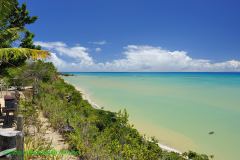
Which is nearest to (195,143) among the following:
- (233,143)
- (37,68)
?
(233,143)

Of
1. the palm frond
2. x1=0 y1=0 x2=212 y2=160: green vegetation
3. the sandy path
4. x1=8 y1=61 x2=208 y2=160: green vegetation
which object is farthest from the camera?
the palm frond

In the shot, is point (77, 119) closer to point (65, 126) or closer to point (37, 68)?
point (65, 126)

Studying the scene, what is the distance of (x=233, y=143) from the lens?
11.9 meters

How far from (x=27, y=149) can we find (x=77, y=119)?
244cm

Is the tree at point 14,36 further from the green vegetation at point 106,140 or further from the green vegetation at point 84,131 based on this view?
the green vegetation at point 106,140

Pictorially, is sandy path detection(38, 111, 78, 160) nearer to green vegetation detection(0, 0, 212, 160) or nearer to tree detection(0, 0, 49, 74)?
green vegetation detection(0, 0, 212, 160)

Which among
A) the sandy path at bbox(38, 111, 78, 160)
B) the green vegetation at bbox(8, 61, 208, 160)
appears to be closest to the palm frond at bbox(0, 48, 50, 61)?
the green vegetation at bbox(8, 61, 208, 160)

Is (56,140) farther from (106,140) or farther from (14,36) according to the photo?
(14,36)

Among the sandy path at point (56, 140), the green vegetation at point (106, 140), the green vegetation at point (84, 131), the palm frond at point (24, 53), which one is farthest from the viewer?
the palm frond at point (24, 53)

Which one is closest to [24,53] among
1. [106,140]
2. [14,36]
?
[14,36]

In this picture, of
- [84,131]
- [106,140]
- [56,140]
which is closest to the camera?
[106,140]

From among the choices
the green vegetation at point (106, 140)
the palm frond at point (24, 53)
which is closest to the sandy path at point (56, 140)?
the green vegetation at point (106, 140)

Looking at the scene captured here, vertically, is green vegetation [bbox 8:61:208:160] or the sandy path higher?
green vegetation [bbox 8:61:208:160]

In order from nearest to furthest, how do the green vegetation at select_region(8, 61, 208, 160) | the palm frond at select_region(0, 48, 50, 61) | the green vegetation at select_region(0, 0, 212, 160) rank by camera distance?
the green vegetation at select_region(8, 61, 208, 160)
the green vegetation at select_region(0, 0, 212, 160)
the palm frond at select_region(0, 48, 50, 61)
